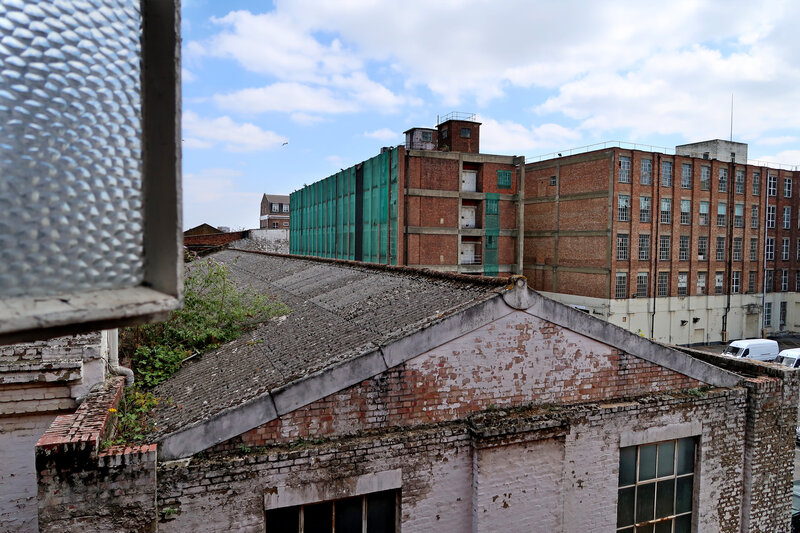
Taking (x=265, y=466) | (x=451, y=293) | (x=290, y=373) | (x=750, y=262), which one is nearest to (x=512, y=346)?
(x=451, y=293)

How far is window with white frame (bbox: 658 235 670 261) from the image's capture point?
33.4m

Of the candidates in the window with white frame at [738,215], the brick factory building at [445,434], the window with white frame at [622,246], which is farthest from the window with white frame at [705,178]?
the brick factory building at [445,434]

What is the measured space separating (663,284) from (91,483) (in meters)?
35.8

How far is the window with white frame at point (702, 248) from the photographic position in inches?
1387

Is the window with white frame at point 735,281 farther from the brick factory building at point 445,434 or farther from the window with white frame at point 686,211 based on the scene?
the brick factory building at point 445,434

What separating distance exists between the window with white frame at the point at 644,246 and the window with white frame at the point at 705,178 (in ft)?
20.8

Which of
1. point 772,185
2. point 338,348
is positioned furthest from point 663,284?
point 338,348

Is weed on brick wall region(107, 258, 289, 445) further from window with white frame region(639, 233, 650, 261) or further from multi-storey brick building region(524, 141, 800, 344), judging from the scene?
window with white frame region(639, 233, 650, 261)

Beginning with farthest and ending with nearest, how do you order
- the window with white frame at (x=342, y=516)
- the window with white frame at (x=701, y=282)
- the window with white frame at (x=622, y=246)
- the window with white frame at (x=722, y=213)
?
the window with white frame at (x=722, y=213) → the window with white frame at (x=701, y=282) → the window with white frame at (x=622, y=246) → the window with white frame at (x=342, y=516)

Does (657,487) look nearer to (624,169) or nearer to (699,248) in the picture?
(624,169)

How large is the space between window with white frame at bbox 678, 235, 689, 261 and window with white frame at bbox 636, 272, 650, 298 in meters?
3.61

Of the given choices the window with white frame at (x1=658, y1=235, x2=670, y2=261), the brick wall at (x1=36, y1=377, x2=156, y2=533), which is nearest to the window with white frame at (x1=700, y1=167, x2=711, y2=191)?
the window with white frame at (x1=658, y1=235, x2=670, y2=261)

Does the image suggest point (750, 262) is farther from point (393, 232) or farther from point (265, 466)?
point (265, 466)

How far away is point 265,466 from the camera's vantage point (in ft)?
18.0
